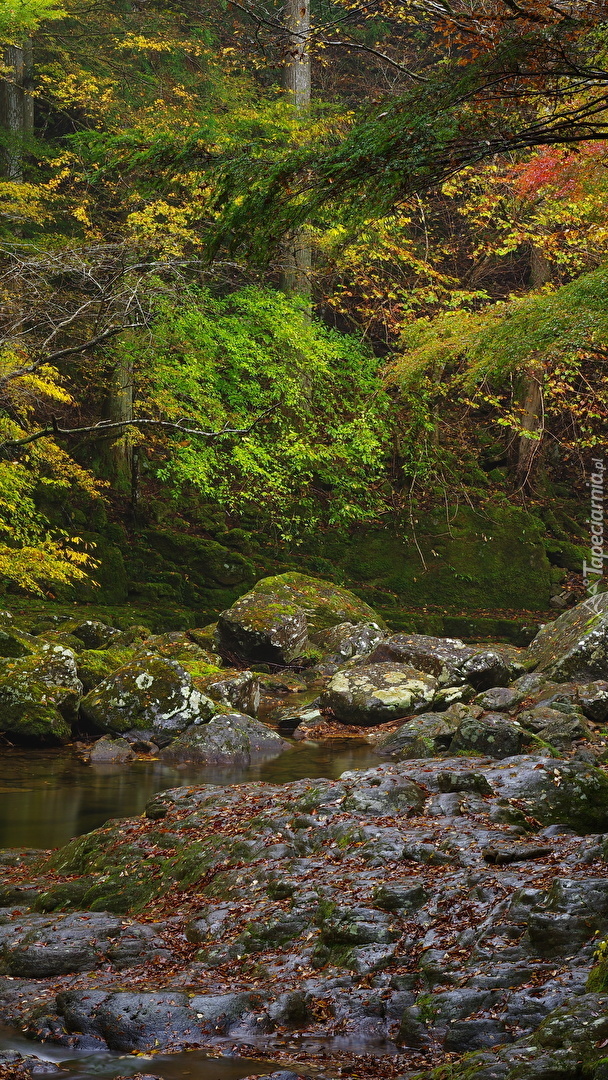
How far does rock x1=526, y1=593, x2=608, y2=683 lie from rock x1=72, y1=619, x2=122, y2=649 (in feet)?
22.5

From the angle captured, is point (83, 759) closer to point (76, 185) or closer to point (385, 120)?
point (385, 120)

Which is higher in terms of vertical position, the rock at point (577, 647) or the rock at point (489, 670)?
the rock at point (577, 647)

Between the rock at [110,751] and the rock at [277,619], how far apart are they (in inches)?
180

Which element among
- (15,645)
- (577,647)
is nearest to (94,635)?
(15,645)

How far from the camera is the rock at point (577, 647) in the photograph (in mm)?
13508

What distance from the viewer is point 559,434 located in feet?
85.3

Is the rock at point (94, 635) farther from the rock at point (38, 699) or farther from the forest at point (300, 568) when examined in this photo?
the rock at point (38, 699)

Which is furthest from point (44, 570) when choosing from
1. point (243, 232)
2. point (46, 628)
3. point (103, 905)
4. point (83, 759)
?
point (243, 232)

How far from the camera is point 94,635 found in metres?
15.9

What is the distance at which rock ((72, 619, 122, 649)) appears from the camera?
51.8 ft

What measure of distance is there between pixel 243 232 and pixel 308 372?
15.6m

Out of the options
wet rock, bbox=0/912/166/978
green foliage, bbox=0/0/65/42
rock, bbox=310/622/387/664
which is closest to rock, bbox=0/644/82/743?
rock, bbox=310/622/387/664

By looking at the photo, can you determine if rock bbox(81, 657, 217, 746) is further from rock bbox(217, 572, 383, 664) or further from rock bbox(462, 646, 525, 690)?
rock bbox(462, 646, 525, 690)

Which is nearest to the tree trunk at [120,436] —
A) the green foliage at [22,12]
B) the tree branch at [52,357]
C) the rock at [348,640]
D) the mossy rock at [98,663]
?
the mossy rock at [98,663]
